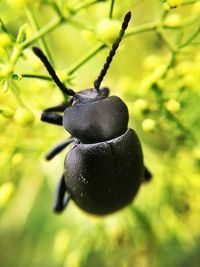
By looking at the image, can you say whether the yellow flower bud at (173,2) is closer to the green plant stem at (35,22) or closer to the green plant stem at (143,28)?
the green plant stem at (143,28)

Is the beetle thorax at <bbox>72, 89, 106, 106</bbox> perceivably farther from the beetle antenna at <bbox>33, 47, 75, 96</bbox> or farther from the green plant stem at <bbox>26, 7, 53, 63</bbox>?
the green plant stem at <bbox>26, 7, 53, 63</bbox>

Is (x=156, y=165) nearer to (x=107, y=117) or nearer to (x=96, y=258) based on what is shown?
(x=107, y=117)

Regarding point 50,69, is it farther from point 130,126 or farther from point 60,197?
point 130,126

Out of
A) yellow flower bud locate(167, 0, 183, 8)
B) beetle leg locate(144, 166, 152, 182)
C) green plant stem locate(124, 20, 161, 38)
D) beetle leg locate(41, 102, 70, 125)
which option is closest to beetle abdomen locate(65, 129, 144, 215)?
Answer: beetle leg locate(41, 102, 70, 125)

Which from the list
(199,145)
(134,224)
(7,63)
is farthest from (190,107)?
(7,63)

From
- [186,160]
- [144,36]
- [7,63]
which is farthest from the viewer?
[144,36]

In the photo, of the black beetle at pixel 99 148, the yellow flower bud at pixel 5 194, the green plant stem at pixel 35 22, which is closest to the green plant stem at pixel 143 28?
the black beetle at pixel 99 148

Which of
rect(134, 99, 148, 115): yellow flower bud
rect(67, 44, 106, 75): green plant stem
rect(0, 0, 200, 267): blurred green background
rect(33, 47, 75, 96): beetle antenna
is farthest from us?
rect(134, 99, 148, 115): yellow flower bud
